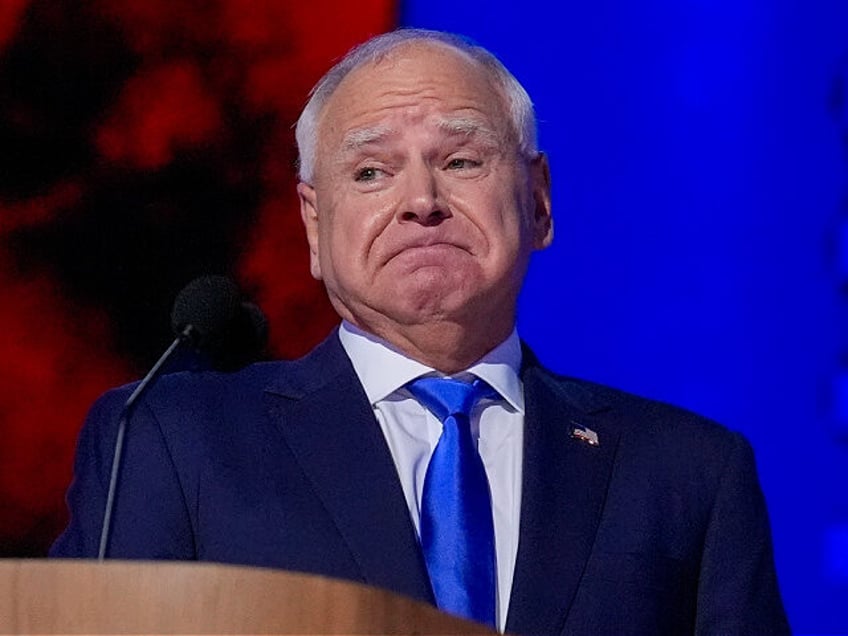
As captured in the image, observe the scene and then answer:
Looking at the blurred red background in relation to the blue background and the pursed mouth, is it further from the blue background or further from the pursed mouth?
the pursed mouth

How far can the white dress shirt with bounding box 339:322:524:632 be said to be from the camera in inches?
77.1

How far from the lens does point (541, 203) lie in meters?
2.26

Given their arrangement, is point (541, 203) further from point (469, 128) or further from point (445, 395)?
point (445, 395)

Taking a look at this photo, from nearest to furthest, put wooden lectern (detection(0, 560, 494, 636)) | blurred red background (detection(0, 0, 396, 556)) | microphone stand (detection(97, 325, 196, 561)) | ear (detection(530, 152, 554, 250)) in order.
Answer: wooden lectern (detection(0, 560, 494, 636)), microphone stand (detection(97, 325, 196, 561)), ear (detection(530, 152, 554, 250)), blurred red background (detection(0, 0, 396, 556))

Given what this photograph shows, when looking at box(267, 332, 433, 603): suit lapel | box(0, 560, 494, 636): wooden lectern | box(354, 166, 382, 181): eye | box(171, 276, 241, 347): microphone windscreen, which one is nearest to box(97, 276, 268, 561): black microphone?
box(171, 276, 241, 347): microphone windscreen

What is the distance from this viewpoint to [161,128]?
2637 millimetres

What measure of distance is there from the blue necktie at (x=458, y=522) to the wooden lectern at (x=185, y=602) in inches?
27.5

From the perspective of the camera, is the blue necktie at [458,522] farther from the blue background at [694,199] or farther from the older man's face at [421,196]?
the blue background at [694,199]

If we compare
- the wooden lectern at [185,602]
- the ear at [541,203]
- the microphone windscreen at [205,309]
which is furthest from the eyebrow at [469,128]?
the wooden lectern at [185,602]

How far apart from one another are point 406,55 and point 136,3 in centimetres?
64

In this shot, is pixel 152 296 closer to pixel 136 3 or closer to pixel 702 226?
pixel 136 3

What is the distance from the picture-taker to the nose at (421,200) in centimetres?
204

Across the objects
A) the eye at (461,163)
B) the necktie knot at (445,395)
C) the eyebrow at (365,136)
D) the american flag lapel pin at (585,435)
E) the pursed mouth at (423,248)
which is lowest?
the american flag lapel pin at (585,435)

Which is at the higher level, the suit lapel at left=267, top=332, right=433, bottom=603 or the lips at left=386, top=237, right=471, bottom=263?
the lips at left=386, top=237, right=471, bottom=263
